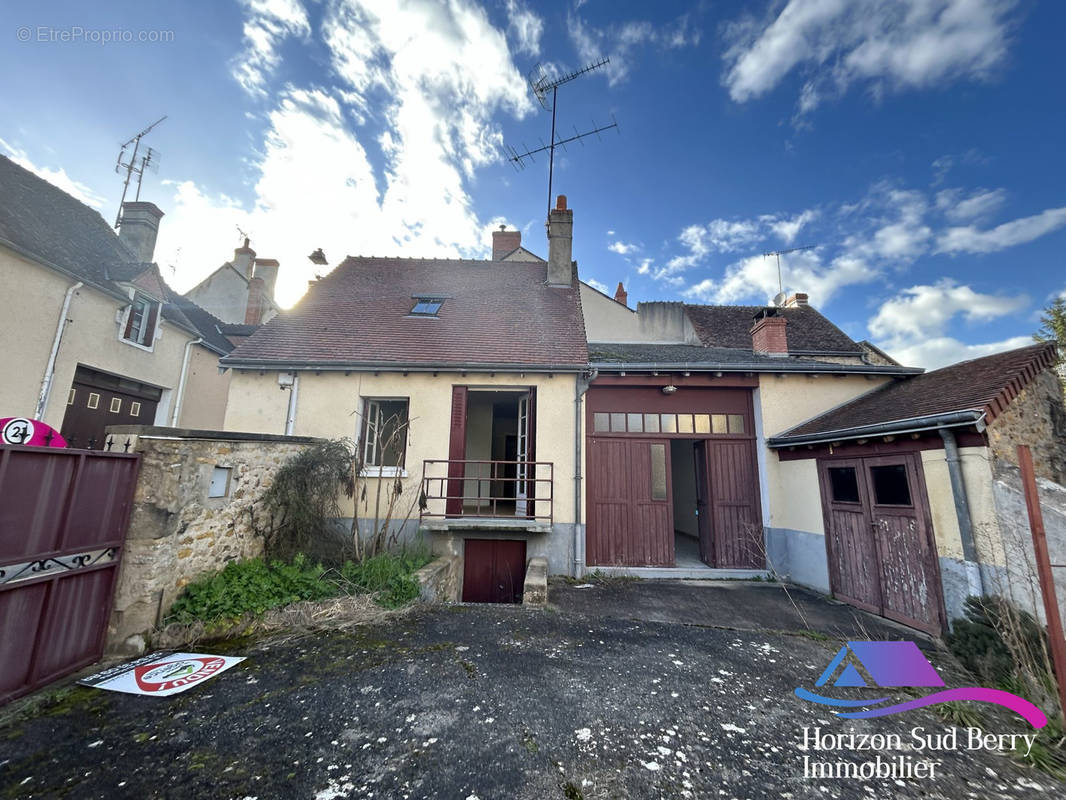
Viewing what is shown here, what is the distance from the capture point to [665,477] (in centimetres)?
714

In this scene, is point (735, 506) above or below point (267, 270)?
below

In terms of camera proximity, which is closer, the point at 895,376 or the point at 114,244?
the point at 895,376

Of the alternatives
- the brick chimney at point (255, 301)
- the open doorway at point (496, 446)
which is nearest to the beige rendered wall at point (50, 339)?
the brick chimney at point (255, 301)

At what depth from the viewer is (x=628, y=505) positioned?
702 centimetres

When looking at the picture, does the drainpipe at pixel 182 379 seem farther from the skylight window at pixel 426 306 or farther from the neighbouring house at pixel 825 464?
the neighbouring house at pixel 825 464

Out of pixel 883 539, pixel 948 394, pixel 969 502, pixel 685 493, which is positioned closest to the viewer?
pixel 969 502

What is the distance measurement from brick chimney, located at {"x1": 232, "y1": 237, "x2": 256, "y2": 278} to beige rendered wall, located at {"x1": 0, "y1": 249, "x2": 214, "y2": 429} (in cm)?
669

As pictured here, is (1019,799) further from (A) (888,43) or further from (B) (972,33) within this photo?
(A) (888,43)

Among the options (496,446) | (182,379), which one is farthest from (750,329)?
(182,379)

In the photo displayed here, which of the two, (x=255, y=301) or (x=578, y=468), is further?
Result: (x=255, y=301)

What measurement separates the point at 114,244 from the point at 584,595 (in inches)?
595

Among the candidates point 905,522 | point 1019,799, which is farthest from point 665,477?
point 1019,799

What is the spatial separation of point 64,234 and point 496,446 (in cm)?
1139

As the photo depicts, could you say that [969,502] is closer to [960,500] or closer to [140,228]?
[960,500]
